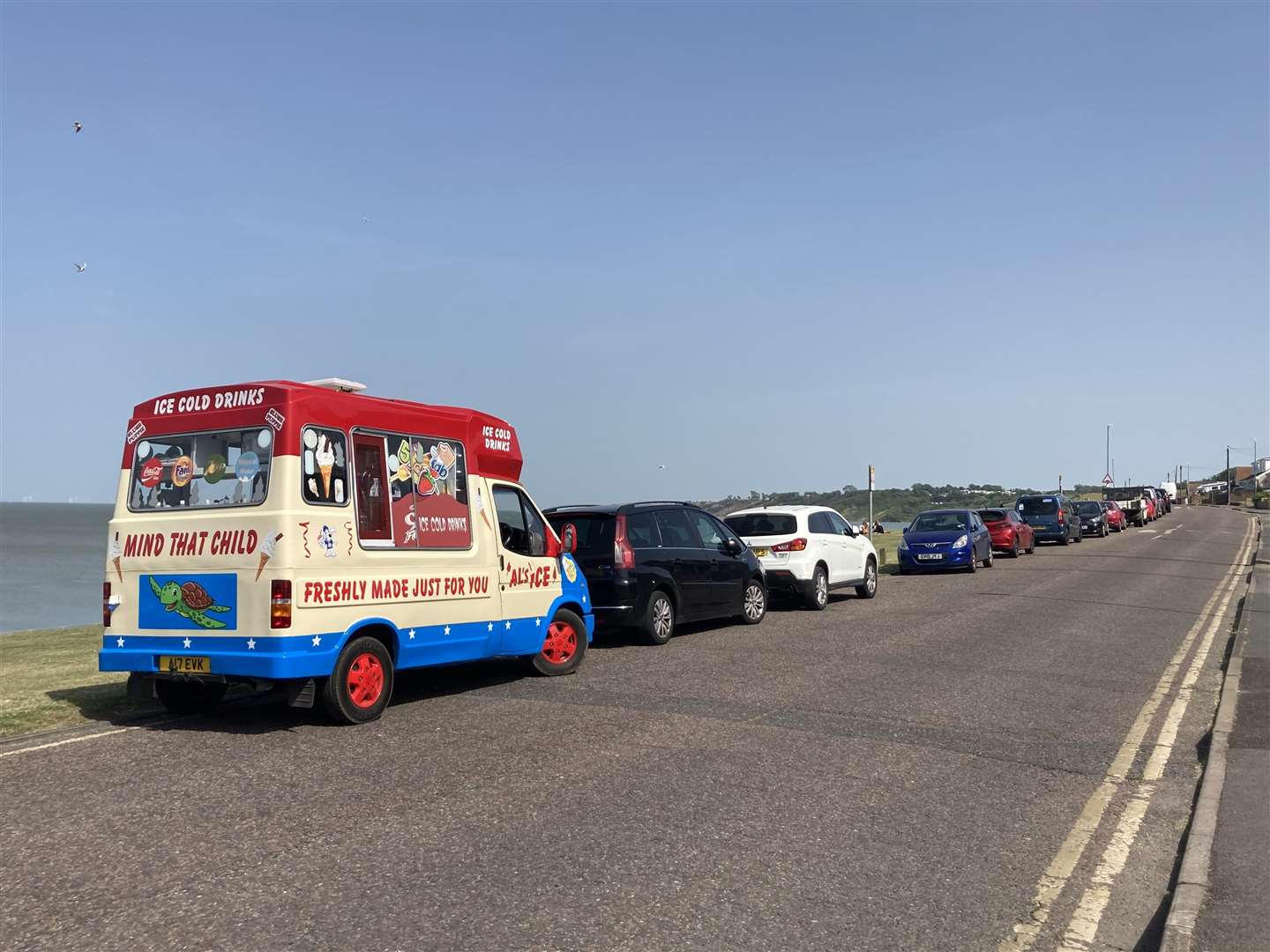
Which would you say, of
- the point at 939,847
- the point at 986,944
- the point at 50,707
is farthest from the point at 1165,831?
the point at 50,707

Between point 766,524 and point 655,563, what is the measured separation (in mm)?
5151

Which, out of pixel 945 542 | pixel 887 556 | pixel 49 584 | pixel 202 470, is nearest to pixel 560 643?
pixel 202 470

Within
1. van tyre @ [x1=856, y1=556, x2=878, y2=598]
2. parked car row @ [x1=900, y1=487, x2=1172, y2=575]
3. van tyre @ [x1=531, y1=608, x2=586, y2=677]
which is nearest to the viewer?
van tyre @ [x1=531, y1=608, x2=586, y2=677]

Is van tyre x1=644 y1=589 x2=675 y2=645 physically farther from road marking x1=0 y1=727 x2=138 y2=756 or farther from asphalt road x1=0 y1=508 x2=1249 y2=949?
road marking x1=0 y1=727 x2=138 y2=756

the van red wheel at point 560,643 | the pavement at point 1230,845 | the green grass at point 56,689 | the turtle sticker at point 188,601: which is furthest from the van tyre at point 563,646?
the pavement at point 1230,845

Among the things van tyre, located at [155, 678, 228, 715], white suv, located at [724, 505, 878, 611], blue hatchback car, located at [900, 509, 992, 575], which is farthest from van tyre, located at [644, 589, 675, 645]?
blue hatchback car, located at [900, 509, 992, 575]

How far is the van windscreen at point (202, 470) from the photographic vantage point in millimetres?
8453

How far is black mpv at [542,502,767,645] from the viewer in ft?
44.6

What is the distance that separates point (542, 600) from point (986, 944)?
7.20 m

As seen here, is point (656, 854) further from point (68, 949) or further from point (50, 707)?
point (50, 707)

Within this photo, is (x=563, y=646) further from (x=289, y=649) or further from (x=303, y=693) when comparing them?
(x=289, y=649)

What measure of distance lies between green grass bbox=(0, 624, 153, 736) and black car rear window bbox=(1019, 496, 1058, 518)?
31.8 m

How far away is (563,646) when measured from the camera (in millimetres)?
11586

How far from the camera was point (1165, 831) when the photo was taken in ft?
19.8
